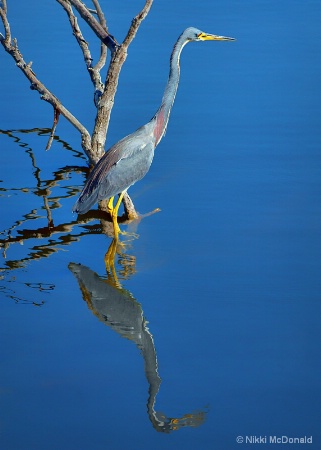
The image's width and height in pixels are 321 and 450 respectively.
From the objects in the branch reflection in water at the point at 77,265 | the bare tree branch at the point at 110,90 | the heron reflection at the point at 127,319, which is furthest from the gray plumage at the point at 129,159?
the bare tree branch at the point at 110,90

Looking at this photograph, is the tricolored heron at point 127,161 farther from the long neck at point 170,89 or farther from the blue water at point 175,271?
the blue water at point 175,271

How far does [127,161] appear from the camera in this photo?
8.55m

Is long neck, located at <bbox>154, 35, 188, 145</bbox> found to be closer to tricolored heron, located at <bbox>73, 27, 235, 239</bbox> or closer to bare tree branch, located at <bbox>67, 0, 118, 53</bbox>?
tricolored heron, located at <bbox>73, 27, 235, 239</bbox>

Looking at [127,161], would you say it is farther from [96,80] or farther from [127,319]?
[127,319]

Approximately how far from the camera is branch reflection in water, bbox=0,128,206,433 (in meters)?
6.38

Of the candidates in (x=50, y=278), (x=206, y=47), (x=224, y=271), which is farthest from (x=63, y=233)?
(x=206, y=47)

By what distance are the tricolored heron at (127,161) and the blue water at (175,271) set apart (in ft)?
1.21

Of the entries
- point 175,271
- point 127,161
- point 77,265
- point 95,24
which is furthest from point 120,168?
point 95,24

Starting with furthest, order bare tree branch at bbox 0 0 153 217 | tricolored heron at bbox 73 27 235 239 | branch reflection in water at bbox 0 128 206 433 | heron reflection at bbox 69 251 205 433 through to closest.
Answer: bare tree branch at bbox 0 0 153 217 → tricolored heron at bbox 73 27 235 239 → branch reflection in water at bbox 0 128 206 433 → heron reflection at bbox 69 251 205 433

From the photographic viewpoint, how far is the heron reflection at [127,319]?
18.6 feet

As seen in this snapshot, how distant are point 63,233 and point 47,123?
127 inches

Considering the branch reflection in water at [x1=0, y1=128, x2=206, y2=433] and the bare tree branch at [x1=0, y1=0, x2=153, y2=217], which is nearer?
the branch reflection in water at [x1=0, y1=128, x2=206, y2=433]

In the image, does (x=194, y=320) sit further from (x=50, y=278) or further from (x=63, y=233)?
(x=63, y=233)

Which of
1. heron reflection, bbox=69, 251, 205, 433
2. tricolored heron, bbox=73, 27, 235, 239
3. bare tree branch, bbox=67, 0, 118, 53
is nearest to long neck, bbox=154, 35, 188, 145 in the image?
tricolored heron, bbox=73, 27, 235, 239
